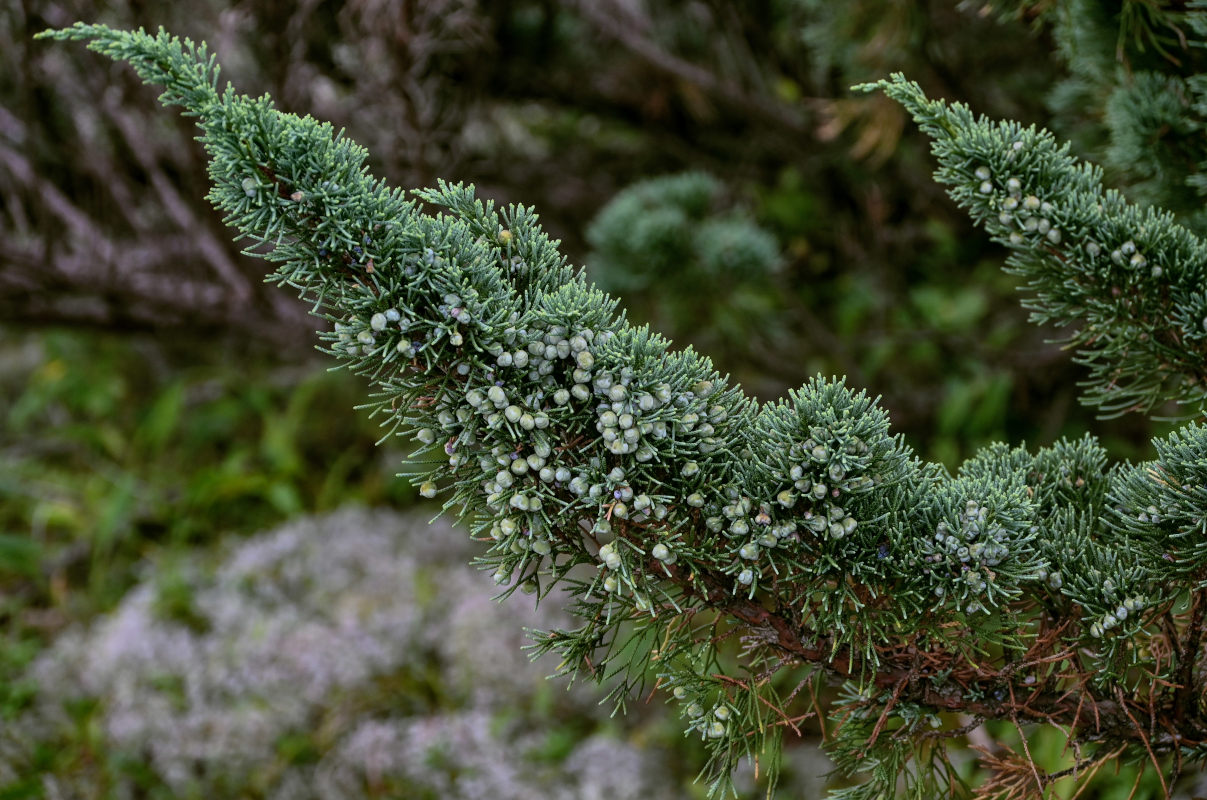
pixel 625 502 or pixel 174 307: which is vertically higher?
pixel 625 502

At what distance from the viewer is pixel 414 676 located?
3.45m

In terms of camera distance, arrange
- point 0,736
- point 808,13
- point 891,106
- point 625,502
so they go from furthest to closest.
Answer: point 808,13, point 0,736, point 891,106, point 625,502

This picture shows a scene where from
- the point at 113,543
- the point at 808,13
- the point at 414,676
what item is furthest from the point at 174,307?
the point at 808,13

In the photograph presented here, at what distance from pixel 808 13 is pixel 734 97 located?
1.38 ft

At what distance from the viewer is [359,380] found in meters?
4.83

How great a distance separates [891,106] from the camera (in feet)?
9.03

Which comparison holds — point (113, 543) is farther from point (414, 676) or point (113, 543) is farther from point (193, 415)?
point (414, 676)

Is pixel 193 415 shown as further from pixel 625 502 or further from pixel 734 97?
pixel 625 502

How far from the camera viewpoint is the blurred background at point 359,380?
302cm

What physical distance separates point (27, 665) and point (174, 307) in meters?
1.62

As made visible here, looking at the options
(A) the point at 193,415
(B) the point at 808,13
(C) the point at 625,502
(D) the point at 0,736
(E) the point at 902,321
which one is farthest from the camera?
(A) the point at 193,415

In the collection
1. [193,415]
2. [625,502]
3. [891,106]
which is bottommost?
[193,415]

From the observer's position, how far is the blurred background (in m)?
3.02

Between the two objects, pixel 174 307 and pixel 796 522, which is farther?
pixel 174 307
